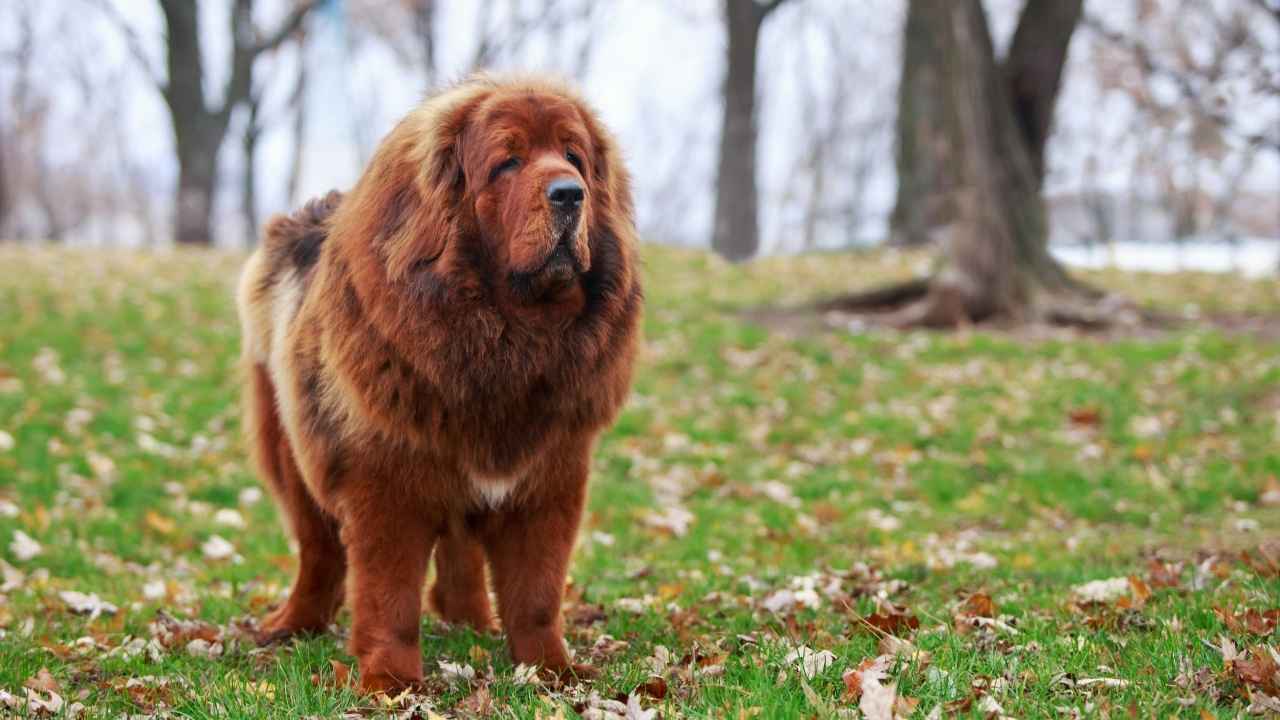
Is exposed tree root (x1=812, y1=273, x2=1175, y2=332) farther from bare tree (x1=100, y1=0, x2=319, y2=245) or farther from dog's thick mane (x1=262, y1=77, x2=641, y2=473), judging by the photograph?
bare tree (x1=100, y1=0, x2=319, y2=245)

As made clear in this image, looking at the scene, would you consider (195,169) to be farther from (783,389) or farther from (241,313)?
(241,313)

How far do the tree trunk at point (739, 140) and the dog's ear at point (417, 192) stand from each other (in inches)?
728

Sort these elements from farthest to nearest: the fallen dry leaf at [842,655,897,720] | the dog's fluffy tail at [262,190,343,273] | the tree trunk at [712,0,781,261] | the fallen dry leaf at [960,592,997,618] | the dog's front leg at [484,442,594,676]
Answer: the tree trunk at [712,0,781,261]
the dog's fluffy tail at [262,190,343,273]
the fallen dry leaf at [960,592,997,618]
the dog's front leg at [484,442,594,676]
the fallen dry leaf at [842,655,897,720]

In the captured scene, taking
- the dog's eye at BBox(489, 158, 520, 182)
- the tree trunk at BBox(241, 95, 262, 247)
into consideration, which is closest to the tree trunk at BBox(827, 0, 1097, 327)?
the dog's eye at BBox(489, 158, 520, 182)

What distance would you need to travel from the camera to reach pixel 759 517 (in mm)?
8133

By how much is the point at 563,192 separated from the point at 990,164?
10.9 meters

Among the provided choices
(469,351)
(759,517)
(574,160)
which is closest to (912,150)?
(759,517)

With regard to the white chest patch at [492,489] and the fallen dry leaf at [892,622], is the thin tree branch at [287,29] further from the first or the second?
the fallen dry leaf at [892,622]

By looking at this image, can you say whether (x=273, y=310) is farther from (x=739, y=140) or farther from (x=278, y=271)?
(x=739, y=140)

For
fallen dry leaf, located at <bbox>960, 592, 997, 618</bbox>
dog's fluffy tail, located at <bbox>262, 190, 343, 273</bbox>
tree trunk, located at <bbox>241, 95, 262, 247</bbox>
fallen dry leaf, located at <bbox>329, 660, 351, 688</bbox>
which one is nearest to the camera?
fallen dry leaf, located at <bbox>329, 660, 351, 688</bbox>

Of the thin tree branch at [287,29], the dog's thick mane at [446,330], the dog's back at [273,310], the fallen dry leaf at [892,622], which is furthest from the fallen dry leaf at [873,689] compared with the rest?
the thin tree branch at [287,29]

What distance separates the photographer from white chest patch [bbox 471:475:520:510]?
4.12 m

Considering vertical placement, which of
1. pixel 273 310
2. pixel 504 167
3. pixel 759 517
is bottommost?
pixel 759 517

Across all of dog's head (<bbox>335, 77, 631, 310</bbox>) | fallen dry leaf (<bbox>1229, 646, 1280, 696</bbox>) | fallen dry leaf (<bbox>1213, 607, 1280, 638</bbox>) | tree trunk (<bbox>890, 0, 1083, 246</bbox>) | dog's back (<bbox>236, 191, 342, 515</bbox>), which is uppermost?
tree trunk (<bbox>890, 0, 1083, 246</bbox>)
